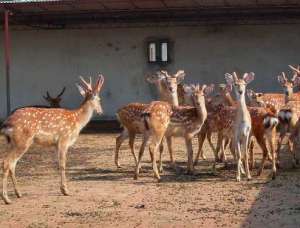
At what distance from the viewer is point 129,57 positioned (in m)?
19.0

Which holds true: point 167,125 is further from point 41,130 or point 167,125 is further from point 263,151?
point 41,130

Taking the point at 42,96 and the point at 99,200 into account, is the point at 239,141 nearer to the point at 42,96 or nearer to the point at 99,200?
the point at 99,200

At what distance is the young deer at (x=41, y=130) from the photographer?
8508 millimetres

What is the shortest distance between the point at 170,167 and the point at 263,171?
169 cm

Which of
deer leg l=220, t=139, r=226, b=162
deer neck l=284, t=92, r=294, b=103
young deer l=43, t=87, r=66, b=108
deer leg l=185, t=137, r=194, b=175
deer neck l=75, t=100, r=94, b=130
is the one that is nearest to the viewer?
deer neck l=75, t=100, r=94, b=130

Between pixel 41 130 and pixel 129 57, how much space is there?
10.4m

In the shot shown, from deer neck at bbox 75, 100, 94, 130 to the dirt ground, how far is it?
37.0 inches

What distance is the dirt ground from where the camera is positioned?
24.2ft

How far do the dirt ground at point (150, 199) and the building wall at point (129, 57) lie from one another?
24.1 feet

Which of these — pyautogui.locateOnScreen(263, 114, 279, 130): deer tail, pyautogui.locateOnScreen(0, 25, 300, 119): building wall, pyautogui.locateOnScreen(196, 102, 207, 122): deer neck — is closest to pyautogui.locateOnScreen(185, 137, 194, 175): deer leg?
pyautogui.locateOnScreen(196, 102, 207, 122): deer neck

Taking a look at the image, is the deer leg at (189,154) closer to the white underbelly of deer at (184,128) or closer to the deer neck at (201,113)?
the white underbelly of deer at (184,128)

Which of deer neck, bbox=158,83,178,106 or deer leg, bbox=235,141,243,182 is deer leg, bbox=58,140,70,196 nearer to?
deer leg, bbox=235,141,243,182

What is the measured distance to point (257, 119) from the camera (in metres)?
10.1

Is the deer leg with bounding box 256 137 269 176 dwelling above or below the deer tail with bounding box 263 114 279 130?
below
